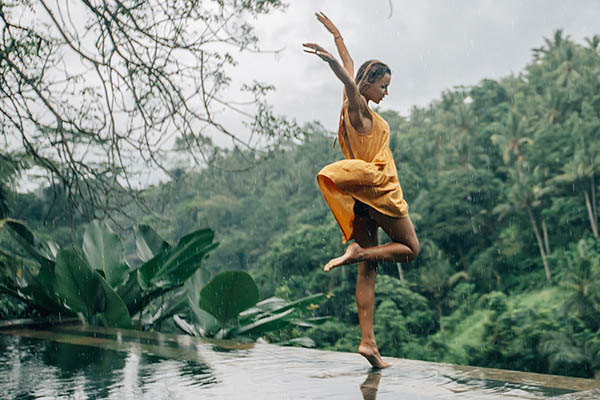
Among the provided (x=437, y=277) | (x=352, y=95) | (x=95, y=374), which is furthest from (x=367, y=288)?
(x=437, y=277)

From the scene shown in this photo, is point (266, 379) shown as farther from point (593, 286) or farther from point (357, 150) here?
point (593, 286)

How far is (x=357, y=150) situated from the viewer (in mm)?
3336

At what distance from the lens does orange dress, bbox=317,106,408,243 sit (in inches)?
125

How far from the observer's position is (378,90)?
11.1ft

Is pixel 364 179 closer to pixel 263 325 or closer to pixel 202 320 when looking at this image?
pixel 263 325

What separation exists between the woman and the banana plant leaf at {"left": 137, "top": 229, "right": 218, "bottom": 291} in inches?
106

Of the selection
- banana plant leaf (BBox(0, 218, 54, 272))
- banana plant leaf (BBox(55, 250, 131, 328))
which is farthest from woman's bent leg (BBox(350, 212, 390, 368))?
banana plant leaf (BBox(0, 218, 54, 272))

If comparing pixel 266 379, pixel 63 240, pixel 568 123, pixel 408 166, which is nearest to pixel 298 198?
pixel 408 166

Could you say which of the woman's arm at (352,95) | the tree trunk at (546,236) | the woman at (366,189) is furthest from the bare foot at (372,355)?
the tree trunk at (546,236)

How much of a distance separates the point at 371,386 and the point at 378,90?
146 centimetres

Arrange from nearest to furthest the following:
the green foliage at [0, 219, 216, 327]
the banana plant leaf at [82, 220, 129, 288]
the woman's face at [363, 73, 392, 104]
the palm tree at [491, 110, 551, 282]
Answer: the woman's face at [363, 73, 392, 104]
the green foliage at [0, 219, 216, 327]
the banana plant leaf at [82, 220, 129, 288]
the palm tree at [491, 110, 551, 282]

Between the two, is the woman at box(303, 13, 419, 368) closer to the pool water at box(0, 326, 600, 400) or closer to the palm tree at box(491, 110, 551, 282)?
the pool water at box(0, 326, 600, 400)

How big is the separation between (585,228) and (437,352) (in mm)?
11444

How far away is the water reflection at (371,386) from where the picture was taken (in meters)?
2.68
